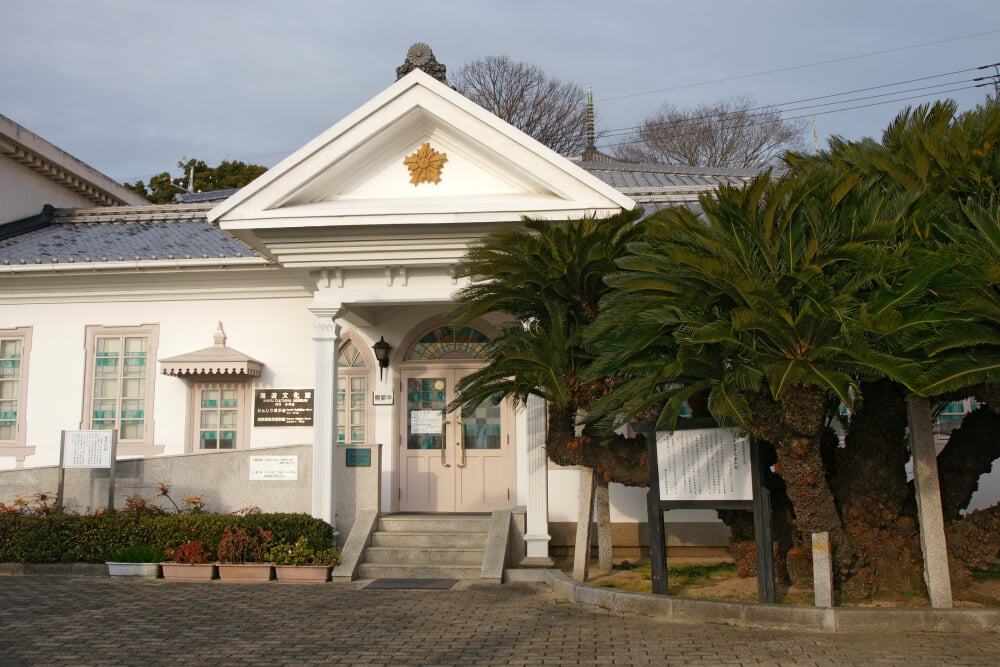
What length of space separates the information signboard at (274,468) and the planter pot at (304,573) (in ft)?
4.46

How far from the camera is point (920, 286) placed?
6793mm

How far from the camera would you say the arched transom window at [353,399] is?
42.9 feet

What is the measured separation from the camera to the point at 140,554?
425 inches

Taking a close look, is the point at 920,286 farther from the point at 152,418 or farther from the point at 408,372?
the point at 152,418

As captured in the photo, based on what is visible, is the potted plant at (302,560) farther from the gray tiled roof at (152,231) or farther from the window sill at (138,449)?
the gray tiled roof at (152,231)

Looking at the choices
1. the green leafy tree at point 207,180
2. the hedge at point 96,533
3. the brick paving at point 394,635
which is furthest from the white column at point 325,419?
the green leafy tree at point 207,180

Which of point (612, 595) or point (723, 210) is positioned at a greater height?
point (723, 210)

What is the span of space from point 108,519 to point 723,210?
8.63 meters

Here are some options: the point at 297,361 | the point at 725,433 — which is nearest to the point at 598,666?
the point at 725,433

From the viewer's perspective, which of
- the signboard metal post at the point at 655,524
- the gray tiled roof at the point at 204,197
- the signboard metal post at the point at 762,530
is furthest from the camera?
the gray tiled roof at the point at 204,197

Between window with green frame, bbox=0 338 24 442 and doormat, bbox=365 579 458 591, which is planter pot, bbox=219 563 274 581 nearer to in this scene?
doormat, bbox=365 579 458 591

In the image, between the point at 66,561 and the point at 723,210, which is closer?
the point at 723,210

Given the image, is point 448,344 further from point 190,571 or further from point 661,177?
point 661,177

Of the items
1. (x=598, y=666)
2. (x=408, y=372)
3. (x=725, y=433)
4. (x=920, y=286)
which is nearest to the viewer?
(x=598, y=666)
